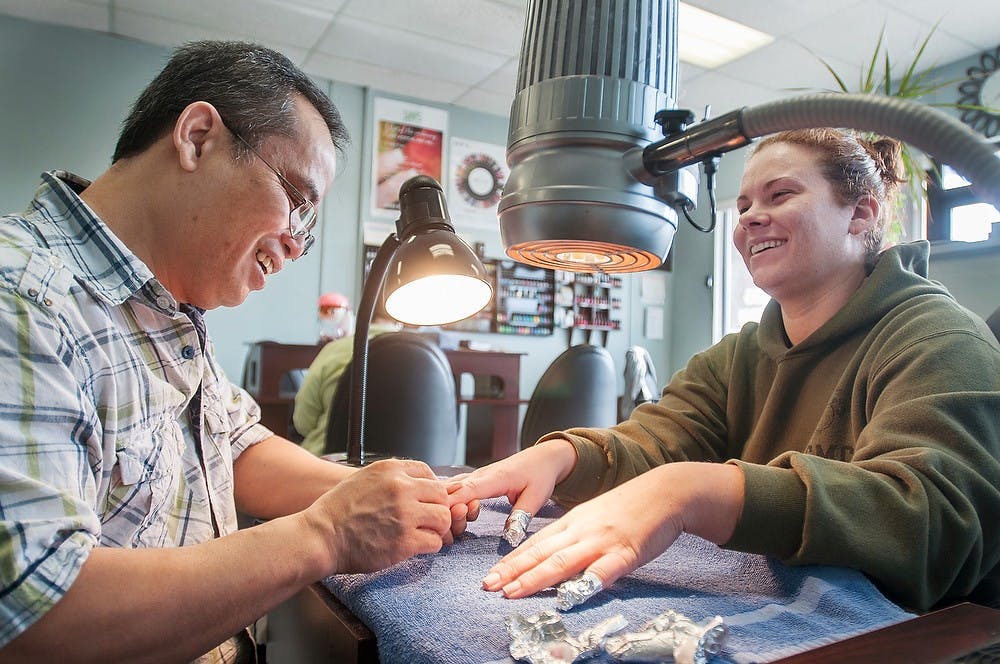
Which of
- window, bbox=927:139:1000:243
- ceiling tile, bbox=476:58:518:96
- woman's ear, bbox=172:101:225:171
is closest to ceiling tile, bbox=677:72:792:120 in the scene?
ceiling tile, bbox=476:58:518:96

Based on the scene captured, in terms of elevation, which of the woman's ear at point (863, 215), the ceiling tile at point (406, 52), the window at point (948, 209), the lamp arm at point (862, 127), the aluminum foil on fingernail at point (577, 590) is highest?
the ceiling tile at point (406, 52)

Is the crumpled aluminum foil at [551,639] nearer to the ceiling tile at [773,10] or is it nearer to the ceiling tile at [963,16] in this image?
the ceiling tile at [773,10]

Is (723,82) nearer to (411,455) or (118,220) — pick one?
(411,455)

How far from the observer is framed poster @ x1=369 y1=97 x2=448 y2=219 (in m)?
4.56

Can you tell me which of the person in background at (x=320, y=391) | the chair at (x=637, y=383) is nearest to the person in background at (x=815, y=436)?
the person in background at (x=320, y=391)

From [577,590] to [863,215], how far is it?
0.83 metres

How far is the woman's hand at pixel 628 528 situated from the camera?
64cm

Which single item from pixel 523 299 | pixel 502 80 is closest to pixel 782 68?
pixel 502 80

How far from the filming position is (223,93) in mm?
880

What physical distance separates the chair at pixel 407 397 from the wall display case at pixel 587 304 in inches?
127

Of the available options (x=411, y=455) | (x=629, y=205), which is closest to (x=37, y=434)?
(x=629, y=205)

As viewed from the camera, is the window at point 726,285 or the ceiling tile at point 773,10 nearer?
the ceiling tile at point 773,10

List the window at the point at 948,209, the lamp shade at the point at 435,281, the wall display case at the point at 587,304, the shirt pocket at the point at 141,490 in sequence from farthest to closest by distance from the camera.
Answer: the wall display case at the point at 587,304, the window at the point at 948,209, the lamp shade at the point at 435,281, the shirt pocket at the point at 141,490

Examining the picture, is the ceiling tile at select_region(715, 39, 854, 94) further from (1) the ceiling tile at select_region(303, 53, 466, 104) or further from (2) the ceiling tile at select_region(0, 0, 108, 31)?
(2) the ceiling tile at select_region(0, 0, 108, 31)
